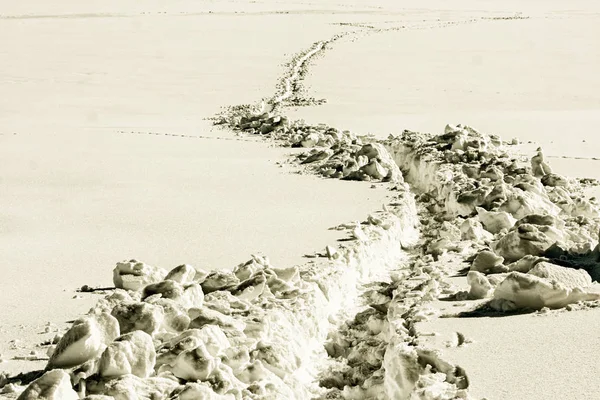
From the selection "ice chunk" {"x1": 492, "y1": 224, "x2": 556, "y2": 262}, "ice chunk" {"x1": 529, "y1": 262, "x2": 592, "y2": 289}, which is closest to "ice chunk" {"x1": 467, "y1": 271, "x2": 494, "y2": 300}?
"ice chunk" {"x1": 529, "y1": 262, "x2": 592, "y2": 289}

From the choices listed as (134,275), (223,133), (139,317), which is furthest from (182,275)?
(223,133)

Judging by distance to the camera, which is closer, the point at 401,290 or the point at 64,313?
the point at 64,313

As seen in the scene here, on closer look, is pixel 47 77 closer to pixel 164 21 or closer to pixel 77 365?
pixel 164 21

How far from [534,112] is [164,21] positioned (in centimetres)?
1853

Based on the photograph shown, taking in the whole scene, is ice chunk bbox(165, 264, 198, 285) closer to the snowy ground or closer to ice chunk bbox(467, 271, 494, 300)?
the snowy ground

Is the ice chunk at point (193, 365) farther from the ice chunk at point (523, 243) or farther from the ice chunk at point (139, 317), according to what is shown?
the ice chunk at point (523, 243)

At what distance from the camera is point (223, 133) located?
1043cm

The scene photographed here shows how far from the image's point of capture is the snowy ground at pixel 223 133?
4.07 m

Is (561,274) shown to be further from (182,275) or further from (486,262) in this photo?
(182,275)

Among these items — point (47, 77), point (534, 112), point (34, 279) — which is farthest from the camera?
point (47, 77)

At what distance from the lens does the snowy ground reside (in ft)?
13.3

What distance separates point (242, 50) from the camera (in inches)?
857

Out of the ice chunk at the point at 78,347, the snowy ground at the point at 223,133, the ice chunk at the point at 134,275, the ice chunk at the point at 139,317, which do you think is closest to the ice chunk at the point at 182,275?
the ice chunk at the point at 134,275

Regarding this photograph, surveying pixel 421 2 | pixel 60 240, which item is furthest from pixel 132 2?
pixel 60 240
